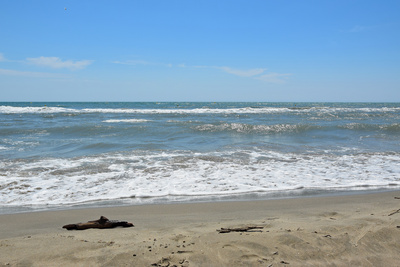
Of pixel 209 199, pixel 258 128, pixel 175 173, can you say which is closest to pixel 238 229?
pixel 209 199

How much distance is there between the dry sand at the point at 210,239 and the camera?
232 centimetres

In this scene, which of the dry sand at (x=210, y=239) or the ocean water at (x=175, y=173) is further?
the ocean water at (x=175, y=173)

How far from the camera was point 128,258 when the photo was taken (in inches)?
91.4

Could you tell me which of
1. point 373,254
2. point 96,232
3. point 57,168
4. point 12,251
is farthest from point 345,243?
point 57,168

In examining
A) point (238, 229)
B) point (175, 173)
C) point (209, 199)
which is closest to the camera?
point (238, 229)

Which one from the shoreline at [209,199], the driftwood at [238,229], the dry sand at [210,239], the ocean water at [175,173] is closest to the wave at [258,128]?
the ocean water at [175,173]

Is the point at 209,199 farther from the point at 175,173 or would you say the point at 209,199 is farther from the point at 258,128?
the point at 258,128

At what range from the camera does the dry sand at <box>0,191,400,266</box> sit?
7.60 ft

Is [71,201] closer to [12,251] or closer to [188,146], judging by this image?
[12,251]

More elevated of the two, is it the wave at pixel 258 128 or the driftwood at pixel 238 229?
the wave at pixel 258 128

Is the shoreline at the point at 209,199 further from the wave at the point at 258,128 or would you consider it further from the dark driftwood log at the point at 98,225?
the wave at the point at 258,128

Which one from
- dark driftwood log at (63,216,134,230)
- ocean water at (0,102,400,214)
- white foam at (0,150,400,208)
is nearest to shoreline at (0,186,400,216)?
ocean water at (0,102,400,214)

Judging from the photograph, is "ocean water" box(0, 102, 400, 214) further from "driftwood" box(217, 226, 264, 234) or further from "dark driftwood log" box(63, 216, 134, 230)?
"driftwood" box(217, 226, 264, 234)

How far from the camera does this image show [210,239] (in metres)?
2.65
